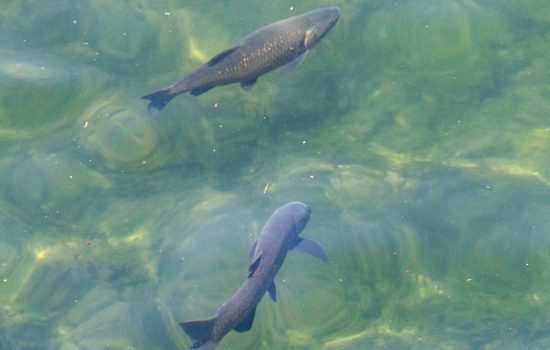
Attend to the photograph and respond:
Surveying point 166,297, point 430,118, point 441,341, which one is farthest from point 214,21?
point 441,341

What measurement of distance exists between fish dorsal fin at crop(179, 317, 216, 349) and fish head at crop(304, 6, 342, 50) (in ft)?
8.07

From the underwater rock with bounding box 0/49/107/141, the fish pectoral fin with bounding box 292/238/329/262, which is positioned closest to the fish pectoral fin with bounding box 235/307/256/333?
the fish pectoral fin with bounding box 292/238/329/262

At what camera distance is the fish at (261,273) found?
3992 mm

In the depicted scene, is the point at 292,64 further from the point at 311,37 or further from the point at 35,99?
the point at 35,99

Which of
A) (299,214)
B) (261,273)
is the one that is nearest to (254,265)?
(261,273)

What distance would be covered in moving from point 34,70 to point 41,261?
193 cm

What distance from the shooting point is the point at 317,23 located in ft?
16.5

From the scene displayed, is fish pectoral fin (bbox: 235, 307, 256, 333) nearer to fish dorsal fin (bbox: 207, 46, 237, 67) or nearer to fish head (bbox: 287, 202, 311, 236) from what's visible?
fish head (bbox: 287, 202, 311, 236)

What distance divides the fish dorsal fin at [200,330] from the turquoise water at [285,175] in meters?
1.03

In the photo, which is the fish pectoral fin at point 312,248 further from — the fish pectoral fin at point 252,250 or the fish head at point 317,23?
the fish head at point 317,23

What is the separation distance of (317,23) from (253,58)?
2.33ft

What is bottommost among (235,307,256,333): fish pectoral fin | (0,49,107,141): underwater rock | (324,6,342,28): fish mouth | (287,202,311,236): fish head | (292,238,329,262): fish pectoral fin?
(292,238,329,262): fish pectoral fin

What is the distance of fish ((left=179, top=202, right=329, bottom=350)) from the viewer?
399cm

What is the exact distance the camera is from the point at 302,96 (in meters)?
5.90
